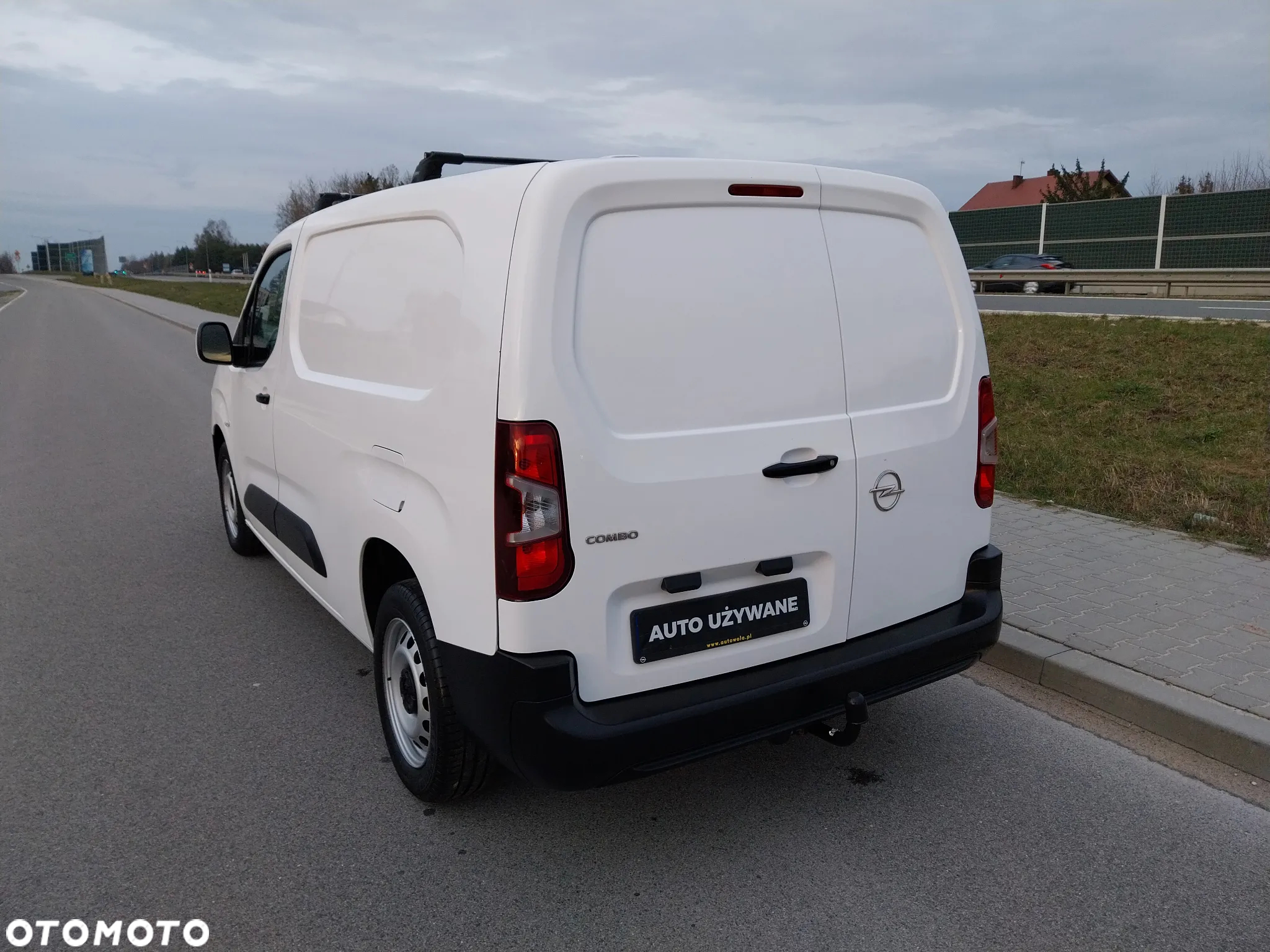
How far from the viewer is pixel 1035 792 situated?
11.3 feet

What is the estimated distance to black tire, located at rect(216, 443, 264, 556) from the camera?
6.02 meters

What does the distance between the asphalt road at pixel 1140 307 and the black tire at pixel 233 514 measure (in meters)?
12.3

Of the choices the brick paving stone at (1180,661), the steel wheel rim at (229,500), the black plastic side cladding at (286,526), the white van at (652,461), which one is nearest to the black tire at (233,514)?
the steel wheel rim at (229,500)

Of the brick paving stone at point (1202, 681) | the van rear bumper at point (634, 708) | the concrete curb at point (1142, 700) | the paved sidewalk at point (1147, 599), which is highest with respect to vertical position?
the van rear bumper at point (634, 708)

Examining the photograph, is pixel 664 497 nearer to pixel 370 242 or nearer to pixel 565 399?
pixel 565 399

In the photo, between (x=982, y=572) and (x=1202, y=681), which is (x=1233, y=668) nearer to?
(x=1202, y=681)

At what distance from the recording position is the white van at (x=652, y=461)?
8.64ft

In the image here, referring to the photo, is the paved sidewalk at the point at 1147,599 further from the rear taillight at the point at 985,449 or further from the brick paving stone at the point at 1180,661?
the rear taillight at the point at 985,449

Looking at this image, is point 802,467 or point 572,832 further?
point 572,832

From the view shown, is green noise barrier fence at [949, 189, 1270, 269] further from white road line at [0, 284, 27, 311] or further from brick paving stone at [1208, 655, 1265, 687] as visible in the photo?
white road line at [0, 284, 27, 311]

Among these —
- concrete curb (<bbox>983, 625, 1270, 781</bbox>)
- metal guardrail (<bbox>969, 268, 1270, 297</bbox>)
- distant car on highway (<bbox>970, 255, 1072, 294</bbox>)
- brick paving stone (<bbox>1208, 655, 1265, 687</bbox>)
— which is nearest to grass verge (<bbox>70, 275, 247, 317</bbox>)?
metal guardrail (<bbox>969, 268, 1270, 297</bbox>)

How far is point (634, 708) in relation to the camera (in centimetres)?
275

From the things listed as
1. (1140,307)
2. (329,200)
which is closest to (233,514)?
(329,200)

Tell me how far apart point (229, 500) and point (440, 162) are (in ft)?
10.7
